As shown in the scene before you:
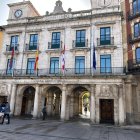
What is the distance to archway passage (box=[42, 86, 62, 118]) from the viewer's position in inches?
938

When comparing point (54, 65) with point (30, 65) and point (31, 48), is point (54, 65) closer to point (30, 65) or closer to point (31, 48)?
point (30, 65)

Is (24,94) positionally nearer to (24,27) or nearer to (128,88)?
(24,27)

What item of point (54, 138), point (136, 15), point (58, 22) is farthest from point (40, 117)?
point (136, 15)

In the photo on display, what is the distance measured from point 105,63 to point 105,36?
3.55 m

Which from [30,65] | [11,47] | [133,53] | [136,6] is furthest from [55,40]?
[136,6]

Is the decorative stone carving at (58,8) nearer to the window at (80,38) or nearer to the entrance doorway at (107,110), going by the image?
the window at (80,38)

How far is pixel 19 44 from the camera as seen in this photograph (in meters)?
23.9

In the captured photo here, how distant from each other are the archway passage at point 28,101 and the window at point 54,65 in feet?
16.0

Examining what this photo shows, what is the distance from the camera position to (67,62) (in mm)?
21219

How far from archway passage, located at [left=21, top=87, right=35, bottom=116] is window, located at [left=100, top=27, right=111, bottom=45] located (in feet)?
39.7

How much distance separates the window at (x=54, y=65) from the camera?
70.4ft

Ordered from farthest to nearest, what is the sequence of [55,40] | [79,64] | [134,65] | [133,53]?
[55,40]
[79,64]
[133,53]
[134,65]

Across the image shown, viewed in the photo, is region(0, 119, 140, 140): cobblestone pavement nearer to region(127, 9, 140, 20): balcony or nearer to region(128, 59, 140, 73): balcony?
region(128, 59, 140, 73): balcony

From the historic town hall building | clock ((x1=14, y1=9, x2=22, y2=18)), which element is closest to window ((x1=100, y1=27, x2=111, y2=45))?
the historic town hall building
